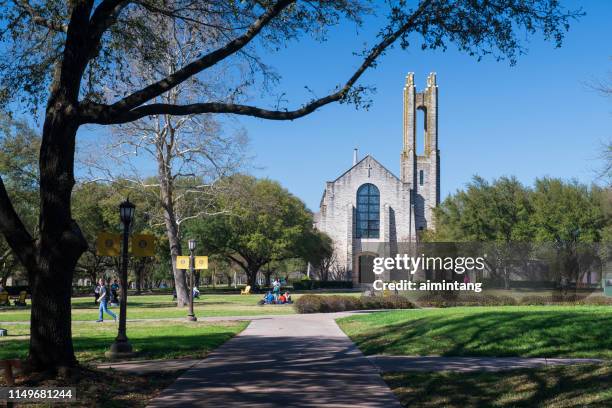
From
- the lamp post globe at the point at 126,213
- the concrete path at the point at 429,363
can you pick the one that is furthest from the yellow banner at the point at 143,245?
the concrete path at the point at 429,363

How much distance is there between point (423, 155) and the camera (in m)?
87.3

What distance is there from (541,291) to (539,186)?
27171 millimetres

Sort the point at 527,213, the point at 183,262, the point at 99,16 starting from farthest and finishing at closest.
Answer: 1. the point at 527,213
2. the point at 183,262
3. the point at 99,16

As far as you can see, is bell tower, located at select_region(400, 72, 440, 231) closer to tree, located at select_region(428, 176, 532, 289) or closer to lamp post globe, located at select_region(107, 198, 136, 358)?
tree, located at select_region(428, 176, 532, 289)

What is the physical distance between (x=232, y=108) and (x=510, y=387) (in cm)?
561

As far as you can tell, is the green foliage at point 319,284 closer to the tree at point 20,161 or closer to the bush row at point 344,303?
the tree at point 20,161

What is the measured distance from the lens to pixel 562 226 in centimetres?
5134

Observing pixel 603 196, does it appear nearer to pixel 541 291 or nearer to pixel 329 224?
pixel 541 291

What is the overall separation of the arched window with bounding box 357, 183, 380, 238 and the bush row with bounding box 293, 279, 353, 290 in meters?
8.67

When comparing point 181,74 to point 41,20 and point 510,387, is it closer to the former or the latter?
point 41,20

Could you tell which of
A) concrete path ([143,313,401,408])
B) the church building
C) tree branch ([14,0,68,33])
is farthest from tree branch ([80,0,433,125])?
the church building

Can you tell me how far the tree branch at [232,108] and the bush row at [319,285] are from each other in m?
62.1

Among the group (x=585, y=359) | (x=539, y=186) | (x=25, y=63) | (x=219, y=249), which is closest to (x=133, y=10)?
(x=25, y=63)

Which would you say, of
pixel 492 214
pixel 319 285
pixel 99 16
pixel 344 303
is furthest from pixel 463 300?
pixel 319 285
